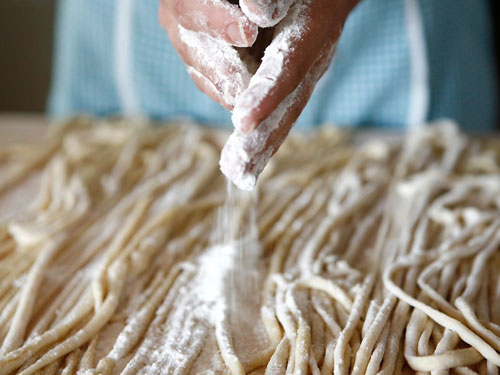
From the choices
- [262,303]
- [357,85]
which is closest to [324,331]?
Result: [262,303]

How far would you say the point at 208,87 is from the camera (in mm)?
669

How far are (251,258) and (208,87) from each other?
255 mm

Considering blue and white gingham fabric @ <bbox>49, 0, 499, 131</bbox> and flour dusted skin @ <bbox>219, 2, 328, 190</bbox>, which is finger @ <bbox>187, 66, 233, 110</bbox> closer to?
flour dusted skin @ <bbox>219, 2, 328, 190</bbox>

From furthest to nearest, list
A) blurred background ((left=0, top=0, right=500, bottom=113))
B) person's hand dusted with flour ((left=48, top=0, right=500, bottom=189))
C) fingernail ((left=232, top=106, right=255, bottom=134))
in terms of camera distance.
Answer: blurred background ((left=0, top=0, right=500, bottom=113)), person's hand dusted with flour ((left=48, top=0, right=500, bottom=189)), fingernail ((left=232, top=106, right=255, bottom=134))

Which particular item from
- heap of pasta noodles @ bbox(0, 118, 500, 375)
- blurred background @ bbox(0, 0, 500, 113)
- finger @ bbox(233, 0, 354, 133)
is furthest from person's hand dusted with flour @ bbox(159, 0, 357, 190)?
blurred background @ bbox(0, 0, 500, 113)

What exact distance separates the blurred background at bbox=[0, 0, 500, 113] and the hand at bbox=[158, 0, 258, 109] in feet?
5.26

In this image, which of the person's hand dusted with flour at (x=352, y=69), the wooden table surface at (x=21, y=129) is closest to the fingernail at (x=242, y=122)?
the person's hand dusted with flour at (x=352, y=69)

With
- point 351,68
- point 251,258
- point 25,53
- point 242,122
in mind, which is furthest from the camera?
point 25,53

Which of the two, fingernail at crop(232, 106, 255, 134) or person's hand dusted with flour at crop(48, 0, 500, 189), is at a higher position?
fingernail at crop(232, 106, 255, 134)

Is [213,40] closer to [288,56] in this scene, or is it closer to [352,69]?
[288,56]

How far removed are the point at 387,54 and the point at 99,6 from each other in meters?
0.67

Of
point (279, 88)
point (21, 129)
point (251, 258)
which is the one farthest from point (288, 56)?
point (21, 129)

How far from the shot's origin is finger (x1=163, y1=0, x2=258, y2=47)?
0.58 m

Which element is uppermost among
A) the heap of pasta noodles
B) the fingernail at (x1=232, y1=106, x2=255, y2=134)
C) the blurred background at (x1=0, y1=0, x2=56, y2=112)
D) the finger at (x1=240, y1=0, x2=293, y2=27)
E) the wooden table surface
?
the finger at (x1=240, y1=0, x2=293, y2=27)
